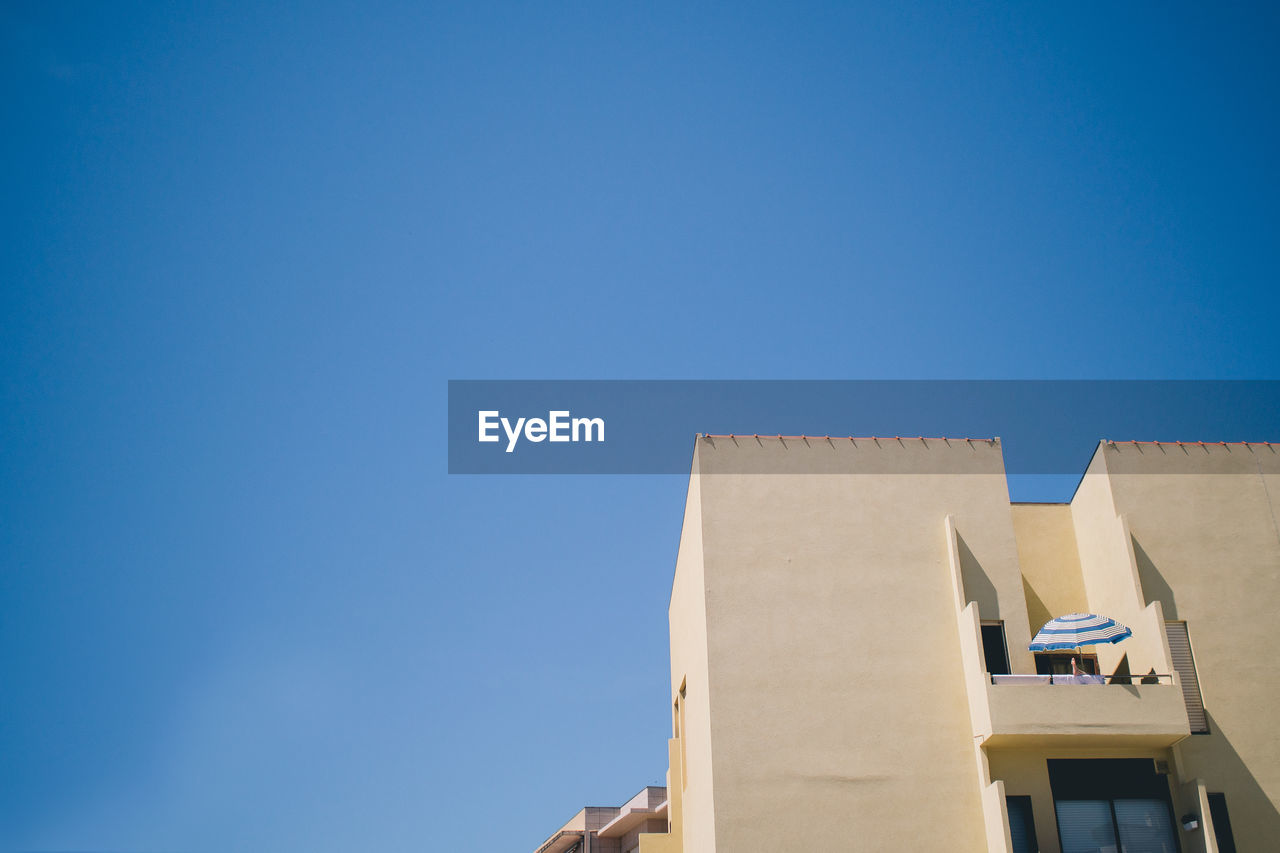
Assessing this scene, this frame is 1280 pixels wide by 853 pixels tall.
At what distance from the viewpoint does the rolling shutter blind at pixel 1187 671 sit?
26.3 metres

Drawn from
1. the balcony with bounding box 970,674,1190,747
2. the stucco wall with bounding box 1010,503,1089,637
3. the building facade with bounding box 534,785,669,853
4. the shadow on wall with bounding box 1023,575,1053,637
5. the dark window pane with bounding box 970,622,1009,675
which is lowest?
the building facade with bounding box 534,785,669,853

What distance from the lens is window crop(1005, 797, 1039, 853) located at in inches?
985

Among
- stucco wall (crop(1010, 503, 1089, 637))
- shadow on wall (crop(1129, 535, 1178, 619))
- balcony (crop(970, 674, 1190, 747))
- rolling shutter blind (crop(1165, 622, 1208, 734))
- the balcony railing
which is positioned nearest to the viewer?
balcony (crop(970, 674, 1190, 747))

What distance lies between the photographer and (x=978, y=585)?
27.7 m

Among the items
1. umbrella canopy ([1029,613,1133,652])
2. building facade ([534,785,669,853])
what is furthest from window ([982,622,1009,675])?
building facade ([534,785,669,853])

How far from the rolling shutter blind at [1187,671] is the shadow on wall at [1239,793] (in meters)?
0.31

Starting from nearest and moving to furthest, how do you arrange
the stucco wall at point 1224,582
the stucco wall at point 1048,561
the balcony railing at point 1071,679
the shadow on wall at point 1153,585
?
the balcony railing at point 1071,679 → the stucco wall at point 1224,582 → the shadow on wall at point 1153,585 → the stucco wall at point 1048,561

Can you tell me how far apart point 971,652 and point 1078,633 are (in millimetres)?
2322

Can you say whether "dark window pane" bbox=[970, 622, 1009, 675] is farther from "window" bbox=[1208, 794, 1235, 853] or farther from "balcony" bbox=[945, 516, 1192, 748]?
"window" bbox=[1208, 794, 1235, 853]

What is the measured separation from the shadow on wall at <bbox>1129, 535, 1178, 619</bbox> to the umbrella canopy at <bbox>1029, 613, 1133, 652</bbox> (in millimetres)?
1961

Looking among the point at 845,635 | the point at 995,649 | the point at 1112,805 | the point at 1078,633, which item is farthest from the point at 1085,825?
the point at 845,635

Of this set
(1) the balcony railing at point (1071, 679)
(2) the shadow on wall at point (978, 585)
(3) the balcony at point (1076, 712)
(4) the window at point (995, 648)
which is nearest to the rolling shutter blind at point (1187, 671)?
(1) the balcony railing at point (1071, 679)

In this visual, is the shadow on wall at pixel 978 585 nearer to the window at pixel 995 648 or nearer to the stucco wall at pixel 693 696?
the window at pixel 995 648

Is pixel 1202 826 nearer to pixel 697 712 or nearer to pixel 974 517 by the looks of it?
pixel 974 517
